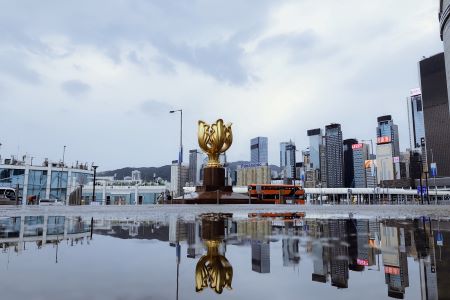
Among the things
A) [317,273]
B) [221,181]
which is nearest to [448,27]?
[221,181]

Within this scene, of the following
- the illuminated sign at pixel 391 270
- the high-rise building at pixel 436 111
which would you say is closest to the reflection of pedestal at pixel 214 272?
the illuminated sign at pixel 391 270

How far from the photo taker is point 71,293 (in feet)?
6.36

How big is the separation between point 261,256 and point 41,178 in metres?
61.1

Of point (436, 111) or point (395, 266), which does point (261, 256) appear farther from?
point (436, 111)

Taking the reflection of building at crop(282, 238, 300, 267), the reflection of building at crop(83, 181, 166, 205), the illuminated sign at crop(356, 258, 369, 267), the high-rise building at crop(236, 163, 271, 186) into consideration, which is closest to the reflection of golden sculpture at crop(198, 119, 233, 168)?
the reflection of building at crop(282, 238, 300, 267)

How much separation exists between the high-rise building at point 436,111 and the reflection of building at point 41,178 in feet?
447

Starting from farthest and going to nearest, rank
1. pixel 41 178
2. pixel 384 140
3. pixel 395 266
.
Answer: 1. pixel 384 140
2. pixel 41 178
3. pixel 395 266

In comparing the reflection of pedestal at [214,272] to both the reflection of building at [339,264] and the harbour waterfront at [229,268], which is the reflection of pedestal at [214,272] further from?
the reflection of building at [339,264]

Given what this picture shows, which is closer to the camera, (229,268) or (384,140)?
(229,268)

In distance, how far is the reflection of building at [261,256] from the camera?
8.43 feet

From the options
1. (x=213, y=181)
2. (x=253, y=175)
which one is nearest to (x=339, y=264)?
(x=213, y=181)

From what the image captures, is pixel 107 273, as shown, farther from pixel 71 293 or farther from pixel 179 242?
pixel 179 242

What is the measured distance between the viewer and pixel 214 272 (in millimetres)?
2451

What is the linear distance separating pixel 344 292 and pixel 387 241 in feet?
8.04
